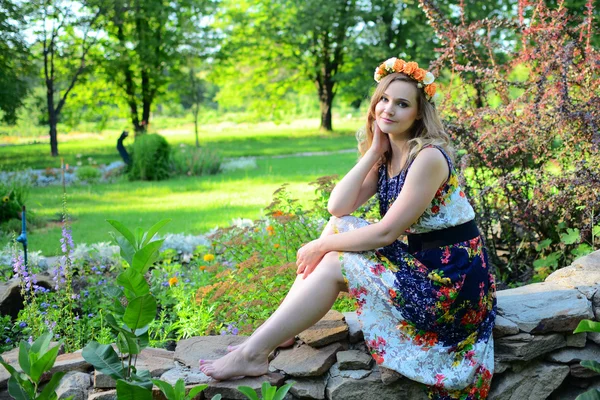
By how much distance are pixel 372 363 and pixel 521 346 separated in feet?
2.11

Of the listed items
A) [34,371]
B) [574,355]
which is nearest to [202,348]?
[34,371]

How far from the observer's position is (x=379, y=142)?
289 cm

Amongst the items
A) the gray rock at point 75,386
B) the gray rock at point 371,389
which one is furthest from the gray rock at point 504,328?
the gray rock at point 75,386

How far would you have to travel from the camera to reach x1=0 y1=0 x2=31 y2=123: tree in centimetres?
1484

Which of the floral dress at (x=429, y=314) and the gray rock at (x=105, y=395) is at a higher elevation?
the floral dress at (x=429, y=314)

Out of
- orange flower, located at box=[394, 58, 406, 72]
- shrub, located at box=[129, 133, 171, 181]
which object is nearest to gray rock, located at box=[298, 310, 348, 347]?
orange flower, located at box=[394, 58, 406, 72]

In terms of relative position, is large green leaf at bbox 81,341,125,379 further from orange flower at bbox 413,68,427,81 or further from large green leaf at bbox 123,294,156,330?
orange flower at bbox 413,68,427,81

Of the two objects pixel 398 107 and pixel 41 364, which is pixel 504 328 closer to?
pixel 398 107

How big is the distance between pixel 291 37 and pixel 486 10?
7.49 metres

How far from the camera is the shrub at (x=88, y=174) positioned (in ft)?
38.2

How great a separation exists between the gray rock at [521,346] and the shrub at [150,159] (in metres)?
9.53

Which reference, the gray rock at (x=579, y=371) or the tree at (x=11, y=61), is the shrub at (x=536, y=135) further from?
the tree at (x=11, y=61)

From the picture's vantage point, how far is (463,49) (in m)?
4.28

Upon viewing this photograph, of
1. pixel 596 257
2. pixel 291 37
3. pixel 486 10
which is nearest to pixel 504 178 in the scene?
pixel 596 257
